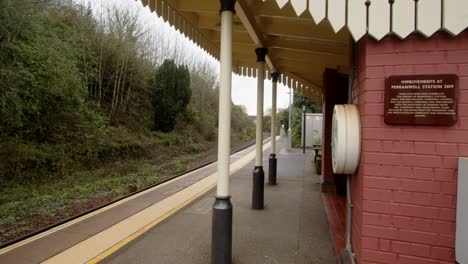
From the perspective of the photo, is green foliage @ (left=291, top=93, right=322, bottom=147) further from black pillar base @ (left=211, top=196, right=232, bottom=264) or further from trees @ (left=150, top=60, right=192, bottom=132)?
black pillar base @ (left=211, top=196, right=232, bottom=264)

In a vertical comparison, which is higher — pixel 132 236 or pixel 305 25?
pixel 305 25

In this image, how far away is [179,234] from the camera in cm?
461

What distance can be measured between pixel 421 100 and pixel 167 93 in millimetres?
17349

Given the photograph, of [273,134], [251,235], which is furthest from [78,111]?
[251,235]

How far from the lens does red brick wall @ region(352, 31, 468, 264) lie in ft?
7.64

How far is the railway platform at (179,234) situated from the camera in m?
3.85

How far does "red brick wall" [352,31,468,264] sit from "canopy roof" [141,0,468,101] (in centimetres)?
15

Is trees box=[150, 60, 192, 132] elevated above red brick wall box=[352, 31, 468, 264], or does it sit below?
above

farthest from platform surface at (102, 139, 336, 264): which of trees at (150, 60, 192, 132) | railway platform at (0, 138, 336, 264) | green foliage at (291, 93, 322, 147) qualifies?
green foliage at (291, 93, 322, 147)

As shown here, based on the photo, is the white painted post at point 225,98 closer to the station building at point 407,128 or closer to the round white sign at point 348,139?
the station building at point 407,128

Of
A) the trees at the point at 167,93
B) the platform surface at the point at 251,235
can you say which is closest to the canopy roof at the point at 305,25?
the platform surface at the point at 251,235

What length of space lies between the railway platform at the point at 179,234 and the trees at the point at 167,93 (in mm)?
11554

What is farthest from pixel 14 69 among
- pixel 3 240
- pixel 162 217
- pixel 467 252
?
pixel 467 252

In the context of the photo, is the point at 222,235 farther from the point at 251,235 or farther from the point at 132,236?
the point at 132,236
